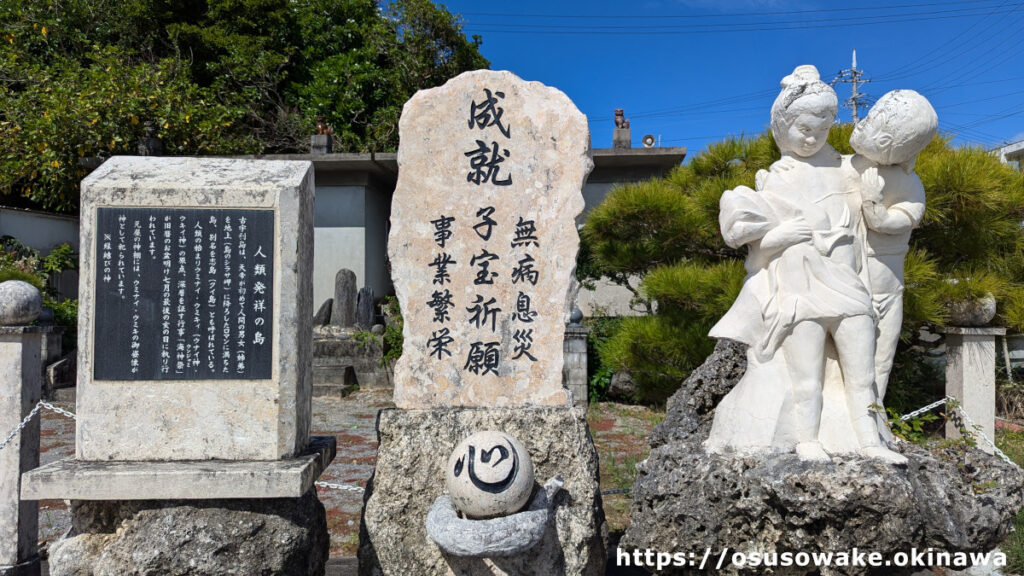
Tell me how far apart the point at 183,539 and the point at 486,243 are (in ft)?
6.17

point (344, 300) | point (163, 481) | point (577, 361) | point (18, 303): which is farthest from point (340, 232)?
point (163, 481)

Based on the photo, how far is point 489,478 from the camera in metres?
2.69

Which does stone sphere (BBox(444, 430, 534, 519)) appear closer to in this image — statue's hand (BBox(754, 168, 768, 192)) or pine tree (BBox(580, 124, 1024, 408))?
statue's hand (BBox(754, 168, 768, 192))

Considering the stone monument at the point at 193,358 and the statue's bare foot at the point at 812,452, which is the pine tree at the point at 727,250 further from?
the stone monument at the point at 193,358

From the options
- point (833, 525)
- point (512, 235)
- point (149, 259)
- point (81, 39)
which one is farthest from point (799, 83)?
point (81, 39)

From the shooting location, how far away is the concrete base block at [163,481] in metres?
2.66

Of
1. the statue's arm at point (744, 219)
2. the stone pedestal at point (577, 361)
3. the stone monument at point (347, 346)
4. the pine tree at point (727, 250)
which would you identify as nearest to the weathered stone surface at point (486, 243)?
the statue's arm at point (744, 219)

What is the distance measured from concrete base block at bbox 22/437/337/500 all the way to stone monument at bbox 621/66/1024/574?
5.51 ft

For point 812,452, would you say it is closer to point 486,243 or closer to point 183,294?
point 486,243

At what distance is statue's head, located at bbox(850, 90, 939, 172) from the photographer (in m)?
3.25

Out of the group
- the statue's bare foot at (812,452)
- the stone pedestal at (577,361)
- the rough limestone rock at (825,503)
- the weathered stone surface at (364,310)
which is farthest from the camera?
the weathered stone surface at (364,310)

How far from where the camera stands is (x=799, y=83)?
134 inches

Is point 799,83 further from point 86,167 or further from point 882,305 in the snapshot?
point 86,167

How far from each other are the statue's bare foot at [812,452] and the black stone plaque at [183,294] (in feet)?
8.27
